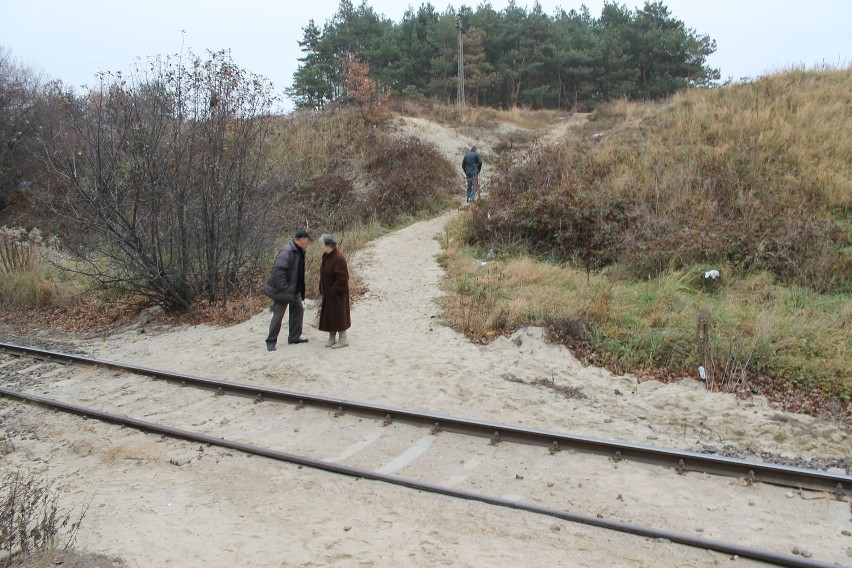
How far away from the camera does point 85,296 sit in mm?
15969

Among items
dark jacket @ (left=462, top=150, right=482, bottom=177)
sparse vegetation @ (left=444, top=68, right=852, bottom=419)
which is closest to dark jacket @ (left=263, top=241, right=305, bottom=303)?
sparse vegetation @ (left=444, top=68, right=852, bottom=419)

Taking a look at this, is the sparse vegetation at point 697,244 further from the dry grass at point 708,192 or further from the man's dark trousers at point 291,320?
the man's dark trousers at point 291,320

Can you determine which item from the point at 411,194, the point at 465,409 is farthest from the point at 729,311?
the point at 411,194

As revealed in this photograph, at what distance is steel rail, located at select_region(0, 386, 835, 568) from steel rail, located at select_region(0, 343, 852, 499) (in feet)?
4.09

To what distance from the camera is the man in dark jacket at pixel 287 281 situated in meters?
10.2

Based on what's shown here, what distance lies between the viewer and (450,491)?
573cm

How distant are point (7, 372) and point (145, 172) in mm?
4852

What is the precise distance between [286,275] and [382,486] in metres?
5.07

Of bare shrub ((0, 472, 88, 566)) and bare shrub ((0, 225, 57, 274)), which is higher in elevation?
bare shrub ((0, 225, 57, 274))

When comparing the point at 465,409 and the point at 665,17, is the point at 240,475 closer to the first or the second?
Result: the point at 465,409

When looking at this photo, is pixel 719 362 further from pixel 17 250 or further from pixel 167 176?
pixel 17 250

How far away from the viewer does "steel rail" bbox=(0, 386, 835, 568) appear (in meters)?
4.60

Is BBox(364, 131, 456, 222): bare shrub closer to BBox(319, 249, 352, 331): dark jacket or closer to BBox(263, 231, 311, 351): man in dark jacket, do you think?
BBox(263, 231, 311, 351): man in dark jacket

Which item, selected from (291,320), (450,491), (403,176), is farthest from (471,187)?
(450,491)
